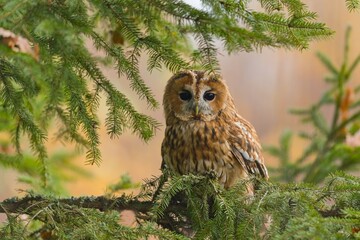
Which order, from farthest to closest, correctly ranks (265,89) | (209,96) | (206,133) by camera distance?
1. (265,89)
2. (209,96)
3. (206,133)

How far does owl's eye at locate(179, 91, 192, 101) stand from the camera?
345cm

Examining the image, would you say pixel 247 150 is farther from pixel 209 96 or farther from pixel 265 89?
pixel 265 89

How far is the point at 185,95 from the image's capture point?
3.46m

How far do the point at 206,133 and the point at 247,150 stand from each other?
0.20 m

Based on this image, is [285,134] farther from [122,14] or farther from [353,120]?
[122,14]

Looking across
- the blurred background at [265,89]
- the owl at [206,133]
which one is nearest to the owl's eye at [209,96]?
the owl at [206,133]

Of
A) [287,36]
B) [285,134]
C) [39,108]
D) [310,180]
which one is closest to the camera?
[287,36]

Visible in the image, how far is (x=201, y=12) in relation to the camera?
2.09 meters

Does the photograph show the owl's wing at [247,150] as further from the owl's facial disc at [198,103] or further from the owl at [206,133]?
the owl's facial disc at [198,103]

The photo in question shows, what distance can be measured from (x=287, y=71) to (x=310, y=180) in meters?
4.57

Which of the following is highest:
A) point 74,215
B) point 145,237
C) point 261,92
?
point 261,92

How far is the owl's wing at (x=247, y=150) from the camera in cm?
335

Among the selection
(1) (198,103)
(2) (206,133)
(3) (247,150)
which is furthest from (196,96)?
(3) (247,150)

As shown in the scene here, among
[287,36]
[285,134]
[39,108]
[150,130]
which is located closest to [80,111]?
[150,130]
